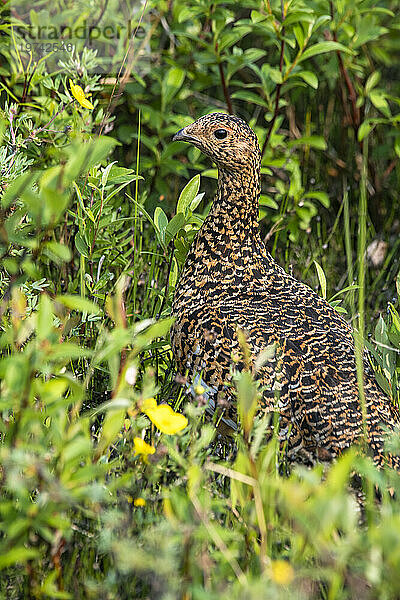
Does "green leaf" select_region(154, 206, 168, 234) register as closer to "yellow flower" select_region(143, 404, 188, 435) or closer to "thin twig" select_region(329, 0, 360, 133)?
"yellow flower" select_region(143, 404, 188, 435)

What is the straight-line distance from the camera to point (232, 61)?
3939 millimetres

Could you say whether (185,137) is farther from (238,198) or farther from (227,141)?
(238,198)

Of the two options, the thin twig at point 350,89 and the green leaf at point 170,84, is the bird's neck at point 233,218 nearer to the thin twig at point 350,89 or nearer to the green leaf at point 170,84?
the green leaf at point 170,84

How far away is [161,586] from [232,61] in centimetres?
296

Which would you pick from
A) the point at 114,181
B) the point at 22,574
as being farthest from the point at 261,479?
the point at 114,181

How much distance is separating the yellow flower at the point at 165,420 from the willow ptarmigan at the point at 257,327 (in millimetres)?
260

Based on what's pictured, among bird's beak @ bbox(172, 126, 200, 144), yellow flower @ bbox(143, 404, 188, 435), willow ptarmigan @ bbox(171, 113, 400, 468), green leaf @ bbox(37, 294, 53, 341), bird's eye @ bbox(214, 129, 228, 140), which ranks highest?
green leaf @ bbox(37, 294, 53, 341)

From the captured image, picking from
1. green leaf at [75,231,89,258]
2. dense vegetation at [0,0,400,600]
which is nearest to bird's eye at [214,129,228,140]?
dense vegetation at [0,0,400,600]

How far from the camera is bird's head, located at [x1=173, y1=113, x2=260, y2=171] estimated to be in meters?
3.16

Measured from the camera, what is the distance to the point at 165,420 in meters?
2.06

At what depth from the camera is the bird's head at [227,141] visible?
3162 millimetres

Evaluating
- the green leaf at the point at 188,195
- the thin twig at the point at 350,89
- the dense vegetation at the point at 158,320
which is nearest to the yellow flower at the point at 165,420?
the dense vegetation at the point at 158,320

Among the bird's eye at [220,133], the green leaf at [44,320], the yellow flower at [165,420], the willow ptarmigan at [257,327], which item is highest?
the green leaf at [44,320]

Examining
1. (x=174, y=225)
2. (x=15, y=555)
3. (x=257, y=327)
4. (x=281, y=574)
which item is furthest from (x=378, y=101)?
(x=15, y=555)
